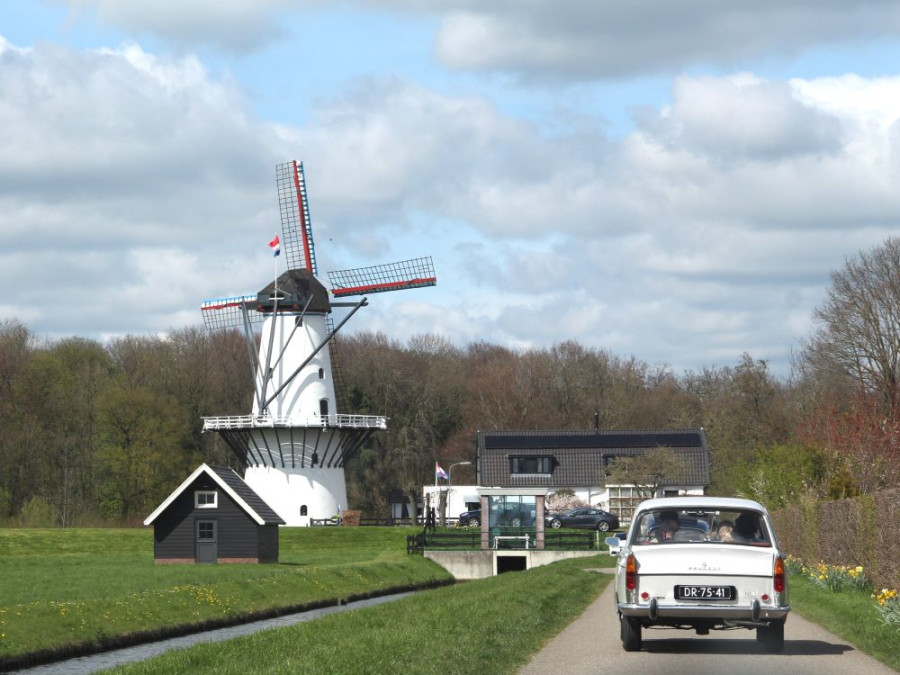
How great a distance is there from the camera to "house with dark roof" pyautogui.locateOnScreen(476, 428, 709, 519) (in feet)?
278

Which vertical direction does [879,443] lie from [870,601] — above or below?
above

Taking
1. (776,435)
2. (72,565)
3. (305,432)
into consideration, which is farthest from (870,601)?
(776,435)

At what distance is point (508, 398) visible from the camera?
335 ft

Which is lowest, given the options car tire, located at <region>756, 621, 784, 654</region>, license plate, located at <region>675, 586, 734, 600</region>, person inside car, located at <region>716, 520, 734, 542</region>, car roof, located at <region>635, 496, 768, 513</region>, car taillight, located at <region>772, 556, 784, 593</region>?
car tire, located at <region>756, 621, 784, 654</region>

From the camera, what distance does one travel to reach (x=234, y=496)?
2040 inches

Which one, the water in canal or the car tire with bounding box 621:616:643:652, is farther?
the water in canal

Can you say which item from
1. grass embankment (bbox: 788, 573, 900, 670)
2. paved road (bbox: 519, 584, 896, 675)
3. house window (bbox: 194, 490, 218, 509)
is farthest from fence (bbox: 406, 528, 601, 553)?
paved road (bbox: 519, 584, 896, 675)

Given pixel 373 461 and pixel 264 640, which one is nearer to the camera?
pixel 264 640

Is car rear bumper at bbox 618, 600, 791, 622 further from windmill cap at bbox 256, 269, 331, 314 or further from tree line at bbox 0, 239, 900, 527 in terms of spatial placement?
windmill cap at bbox 256, 269, 331, 314

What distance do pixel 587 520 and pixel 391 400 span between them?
29000 mm

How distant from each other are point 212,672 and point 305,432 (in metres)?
58.9

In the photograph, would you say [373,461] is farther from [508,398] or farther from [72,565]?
[72,565]

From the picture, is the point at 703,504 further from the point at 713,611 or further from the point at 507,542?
the point at 507,542

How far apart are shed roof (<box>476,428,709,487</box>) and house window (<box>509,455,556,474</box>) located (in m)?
0.25
